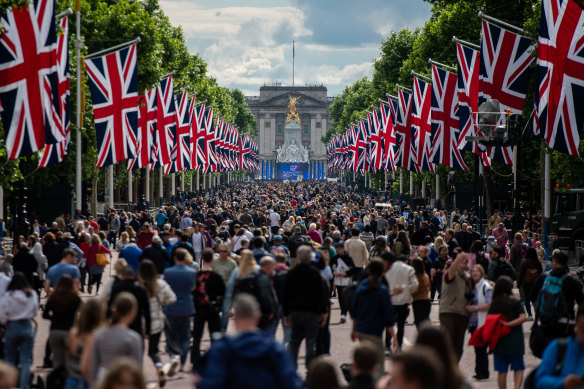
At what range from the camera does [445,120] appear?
3350 centimetres

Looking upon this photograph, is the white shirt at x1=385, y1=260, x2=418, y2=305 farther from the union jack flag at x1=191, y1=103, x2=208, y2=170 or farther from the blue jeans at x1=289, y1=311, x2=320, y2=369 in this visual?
the union jack flag at x1=191, y1=103, x2=208, y2=170

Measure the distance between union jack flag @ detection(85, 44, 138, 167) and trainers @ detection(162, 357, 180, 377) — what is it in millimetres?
16200

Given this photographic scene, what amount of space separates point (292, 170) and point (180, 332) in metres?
155

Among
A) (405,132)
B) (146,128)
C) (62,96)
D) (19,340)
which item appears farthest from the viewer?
(405,132)

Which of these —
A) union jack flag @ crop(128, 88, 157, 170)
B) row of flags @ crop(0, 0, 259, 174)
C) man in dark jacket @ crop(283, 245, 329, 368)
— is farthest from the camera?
union jack flag @ crop(128, 88, 157, 170)

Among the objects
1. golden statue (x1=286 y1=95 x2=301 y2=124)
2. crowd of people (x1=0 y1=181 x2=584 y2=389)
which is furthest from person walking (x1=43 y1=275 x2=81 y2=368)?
golden statue (x1=286 y1=95 x2=301 y2=124)

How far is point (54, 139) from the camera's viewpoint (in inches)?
804

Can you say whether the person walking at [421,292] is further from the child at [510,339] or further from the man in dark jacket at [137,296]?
the man in dark jacket at [137,296]

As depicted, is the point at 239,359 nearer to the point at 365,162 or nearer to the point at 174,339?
the point at 174,339

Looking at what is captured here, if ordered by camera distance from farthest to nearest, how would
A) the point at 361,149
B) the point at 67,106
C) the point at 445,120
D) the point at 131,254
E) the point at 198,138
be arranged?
the point at 361,149 < the point at 198,138 < the point at 445,120 < the point at 67,106 < the point at 131,254

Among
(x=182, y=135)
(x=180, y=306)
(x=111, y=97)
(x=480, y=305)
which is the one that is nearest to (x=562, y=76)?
(x=480, y=305)

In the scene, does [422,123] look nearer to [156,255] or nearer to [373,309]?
[156,255]

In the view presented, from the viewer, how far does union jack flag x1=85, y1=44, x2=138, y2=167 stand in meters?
28.2

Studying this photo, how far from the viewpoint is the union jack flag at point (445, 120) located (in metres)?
33.3
